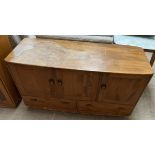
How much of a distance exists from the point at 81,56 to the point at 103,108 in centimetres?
54

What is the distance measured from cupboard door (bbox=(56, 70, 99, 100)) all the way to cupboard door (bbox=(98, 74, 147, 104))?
0.07 meters

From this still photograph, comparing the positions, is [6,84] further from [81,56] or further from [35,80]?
[81,56]

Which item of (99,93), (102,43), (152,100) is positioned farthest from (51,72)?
(152,100)

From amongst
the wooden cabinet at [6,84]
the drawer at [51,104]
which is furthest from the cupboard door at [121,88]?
the wooden cabinet at [6,84]

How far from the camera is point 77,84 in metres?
1.22

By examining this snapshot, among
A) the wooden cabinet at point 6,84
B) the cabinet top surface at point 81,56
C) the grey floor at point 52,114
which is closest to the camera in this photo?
the cabinet top surface at point 81,56

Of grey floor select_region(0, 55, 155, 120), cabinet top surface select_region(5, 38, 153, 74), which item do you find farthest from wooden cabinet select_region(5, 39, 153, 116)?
grey floor select_region(0, 55, 155, 120)

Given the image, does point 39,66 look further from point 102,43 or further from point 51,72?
point 102,43

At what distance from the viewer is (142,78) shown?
1.11 m

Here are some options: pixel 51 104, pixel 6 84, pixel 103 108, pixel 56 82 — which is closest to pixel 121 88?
pixel 103 108

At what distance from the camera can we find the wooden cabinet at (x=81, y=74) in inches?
44.4

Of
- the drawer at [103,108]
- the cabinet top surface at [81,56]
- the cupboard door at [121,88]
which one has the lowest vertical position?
the drawer at [103,108]

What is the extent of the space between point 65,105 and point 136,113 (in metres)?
0.75

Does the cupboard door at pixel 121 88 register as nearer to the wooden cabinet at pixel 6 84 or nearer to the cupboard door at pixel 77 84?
the cupboard door at pixel 77 84
